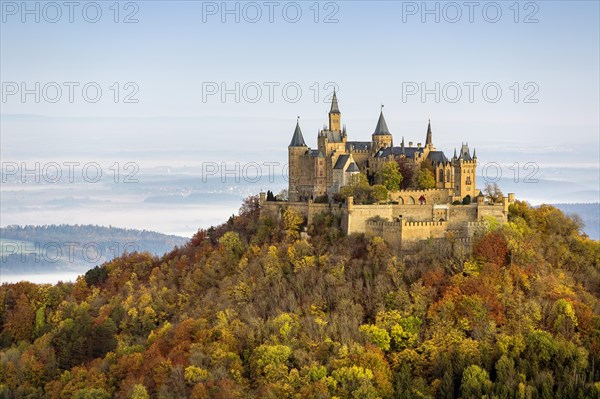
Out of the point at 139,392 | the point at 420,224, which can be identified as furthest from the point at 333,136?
the point at 139,392

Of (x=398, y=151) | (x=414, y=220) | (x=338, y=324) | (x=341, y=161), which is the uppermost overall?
(x=398, y=151)

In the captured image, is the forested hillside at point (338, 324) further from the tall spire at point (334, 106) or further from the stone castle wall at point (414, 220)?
the tall spire at point (334, 106)

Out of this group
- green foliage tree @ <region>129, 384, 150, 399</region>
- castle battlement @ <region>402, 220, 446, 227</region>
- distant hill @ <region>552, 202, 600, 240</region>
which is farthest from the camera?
distant hill @ <region>552, 202, 600, 240</region>

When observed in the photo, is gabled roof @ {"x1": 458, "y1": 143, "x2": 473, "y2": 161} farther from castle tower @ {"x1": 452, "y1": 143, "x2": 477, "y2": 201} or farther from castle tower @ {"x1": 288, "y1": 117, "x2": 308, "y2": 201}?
castle tower @ {"x1": 288, "y1": 117, "x2": 308, "y2": 201}

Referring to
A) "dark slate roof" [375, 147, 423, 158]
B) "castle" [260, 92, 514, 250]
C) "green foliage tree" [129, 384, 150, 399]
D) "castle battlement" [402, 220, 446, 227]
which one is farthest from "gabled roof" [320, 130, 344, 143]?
"green foliage tree" [129, 384, 150, 399]

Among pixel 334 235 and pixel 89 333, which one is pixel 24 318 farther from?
pixel 334 235

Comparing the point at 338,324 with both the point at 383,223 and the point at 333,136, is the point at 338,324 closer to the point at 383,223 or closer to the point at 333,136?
the point at 383,223
